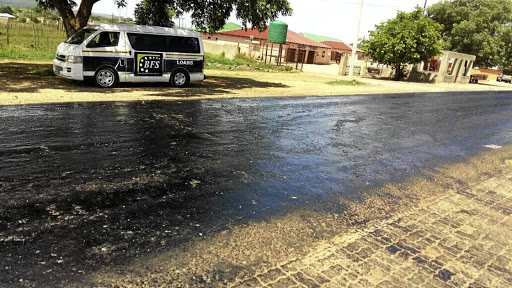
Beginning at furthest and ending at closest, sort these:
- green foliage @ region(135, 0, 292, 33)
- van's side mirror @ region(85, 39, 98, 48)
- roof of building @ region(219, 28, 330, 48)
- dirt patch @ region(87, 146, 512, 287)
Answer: roof of building @ region(219, 28, 330, 48) < green foliage @ region(135, 0, 292, 33) < van's side mirror @ region(85, 39, 98, 48) < dirt patch @ region(87, 146, 512, 287)

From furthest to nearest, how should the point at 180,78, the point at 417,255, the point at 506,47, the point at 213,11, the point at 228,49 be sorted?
1. the point at 506,47
2. the point at 228,49
3. the point at 213,11
4. the point at 180,78
5. the point at 417,255

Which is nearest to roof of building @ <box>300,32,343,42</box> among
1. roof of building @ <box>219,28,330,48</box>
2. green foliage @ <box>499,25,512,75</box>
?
roof of building @ <box>219,28,330,48</box>

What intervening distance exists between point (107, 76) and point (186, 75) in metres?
3.30

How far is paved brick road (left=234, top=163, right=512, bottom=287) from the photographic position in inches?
132

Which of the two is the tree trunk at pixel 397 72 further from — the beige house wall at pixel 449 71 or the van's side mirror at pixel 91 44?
the van's side mirror at pixel 91 44

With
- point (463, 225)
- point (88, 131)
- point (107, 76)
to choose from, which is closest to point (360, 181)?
point (463, 225)

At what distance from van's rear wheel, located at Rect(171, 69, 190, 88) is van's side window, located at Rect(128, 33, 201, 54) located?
0.89 metres

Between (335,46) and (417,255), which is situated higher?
Answer: (335,46)

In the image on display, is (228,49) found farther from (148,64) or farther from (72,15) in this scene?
(148,64)

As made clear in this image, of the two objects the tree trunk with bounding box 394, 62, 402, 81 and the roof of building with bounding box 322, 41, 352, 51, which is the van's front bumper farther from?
the roof of building with bounding box 322, 41, 352, 51

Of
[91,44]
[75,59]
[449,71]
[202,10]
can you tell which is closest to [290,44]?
[449,71]

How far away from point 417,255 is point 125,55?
1267cm

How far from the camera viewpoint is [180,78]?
618 inches

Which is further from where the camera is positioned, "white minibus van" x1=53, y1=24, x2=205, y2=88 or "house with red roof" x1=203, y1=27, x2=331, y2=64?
"house with red roof" x1=203, y1=27, x2=331, y2=64
